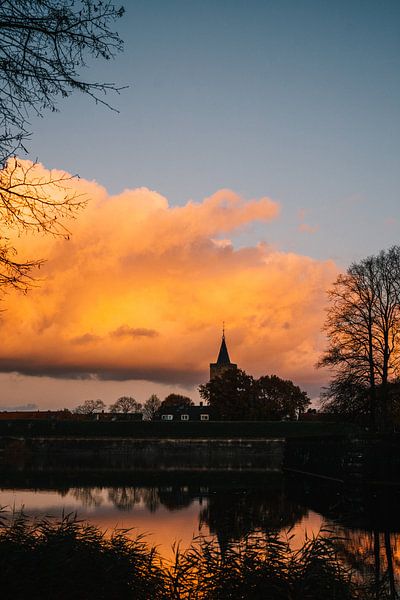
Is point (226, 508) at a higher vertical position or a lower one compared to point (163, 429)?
lower

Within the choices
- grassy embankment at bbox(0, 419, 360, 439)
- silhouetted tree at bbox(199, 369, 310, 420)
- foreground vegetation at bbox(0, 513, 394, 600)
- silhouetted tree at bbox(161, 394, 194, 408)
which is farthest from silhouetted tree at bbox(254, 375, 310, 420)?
foreground vegetation at bbox(0, 513, 394, 600)

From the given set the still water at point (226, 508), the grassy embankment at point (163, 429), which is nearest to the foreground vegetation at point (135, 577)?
the still water at point (226, 508)

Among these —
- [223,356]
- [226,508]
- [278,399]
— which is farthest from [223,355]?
[226,508]

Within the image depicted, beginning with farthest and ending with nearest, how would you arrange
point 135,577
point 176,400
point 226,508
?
1. point 176,400
2. point 226,508
3. point 135,577

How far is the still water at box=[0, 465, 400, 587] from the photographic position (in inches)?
520

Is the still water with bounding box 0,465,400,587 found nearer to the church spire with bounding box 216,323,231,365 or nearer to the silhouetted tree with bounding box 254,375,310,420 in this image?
the silhouetted tree with bounding box 254,375,310,420

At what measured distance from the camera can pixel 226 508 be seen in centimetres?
2020

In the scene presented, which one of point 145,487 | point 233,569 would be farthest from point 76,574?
point 145,487

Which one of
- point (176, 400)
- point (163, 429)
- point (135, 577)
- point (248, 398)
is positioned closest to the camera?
point (135, 577)

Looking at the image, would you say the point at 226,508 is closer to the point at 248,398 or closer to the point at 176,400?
the point at 248,398

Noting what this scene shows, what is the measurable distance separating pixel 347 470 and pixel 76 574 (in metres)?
19.9

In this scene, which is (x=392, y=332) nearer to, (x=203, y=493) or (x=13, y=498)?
(x=203, y=493)

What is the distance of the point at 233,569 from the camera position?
8016 millimetres

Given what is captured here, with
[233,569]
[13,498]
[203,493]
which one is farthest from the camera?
[203,493]
